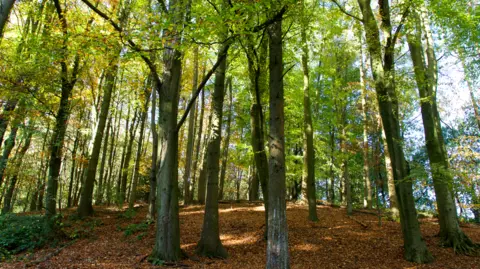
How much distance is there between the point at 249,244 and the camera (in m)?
8.48

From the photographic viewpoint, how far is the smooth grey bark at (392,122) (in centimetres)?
692

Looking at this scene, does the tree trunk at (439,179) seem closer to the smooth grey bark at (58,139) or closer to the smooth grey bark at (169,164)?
the smooth grey bark at (169,164)

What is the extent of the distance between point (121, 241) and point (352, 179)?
75.6 feet

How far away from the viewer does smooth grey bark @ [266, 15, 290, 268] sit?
4.99 meters

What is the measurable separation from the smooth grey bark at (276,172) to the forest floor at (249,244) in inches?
74.5

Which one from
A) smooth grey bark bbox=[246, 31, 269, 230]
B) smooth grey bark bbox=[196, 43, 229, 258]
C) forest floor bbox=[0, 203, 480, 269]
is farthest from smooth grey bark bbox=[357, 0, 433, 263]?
smooth grey bark bbox=[196, 43, 229, 258]

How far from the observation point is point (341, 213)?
1334cm

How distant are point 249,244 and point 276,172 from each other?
159 inches

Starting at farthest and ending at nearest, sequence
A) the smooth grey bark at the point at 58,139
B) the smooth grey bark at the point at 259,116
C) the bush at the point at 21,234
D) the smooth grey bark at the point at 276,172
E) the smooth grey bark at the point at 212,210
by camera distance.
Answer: the smooth grey bark at the point at 58,139 → the smooth grey bark at the point at 259,116 → the bush at the point at 21,234 → the smooth grey bark at the point at 212,210 → the smooth grey bark at the point at 276,172

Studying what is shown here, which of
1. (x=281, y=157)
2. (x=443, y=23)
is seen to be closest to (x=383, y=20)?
(x=443, y=23)

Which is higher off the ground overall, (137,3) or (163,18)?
(137,3)

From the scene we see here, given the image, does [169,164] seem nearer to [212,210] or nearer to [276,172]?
[212,210]

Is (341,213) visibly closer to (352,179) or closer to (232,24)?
(232,24)

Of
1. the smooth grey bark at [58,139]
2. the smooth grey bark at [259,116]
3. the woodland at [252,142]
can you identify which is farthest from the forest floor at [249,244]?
the smooth grey bark at [259,116]
